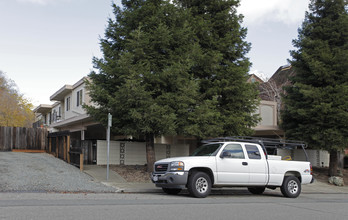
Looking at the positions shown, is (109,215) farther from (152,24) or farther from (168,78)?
(152,24)

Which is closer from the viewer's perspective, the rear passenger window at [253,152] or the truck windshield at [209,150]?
the truck windshield at [209,150]

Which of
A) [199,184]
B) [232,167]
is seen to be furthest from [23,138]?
[232,167]

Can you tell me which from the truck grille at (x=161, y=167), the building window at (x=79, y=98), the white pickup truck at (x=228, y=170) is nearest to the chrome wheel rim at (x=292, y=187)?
the white pickup truck at (x=228, y=170)

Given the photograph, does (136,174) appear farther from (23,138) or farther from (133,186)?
(23,138)

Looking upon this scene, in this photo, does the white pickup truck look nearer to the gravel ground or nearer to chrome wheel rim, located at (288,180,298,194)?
chrome wheel rim, located at (288,180,298,194)

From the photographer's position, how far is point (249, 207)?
29.7 ft

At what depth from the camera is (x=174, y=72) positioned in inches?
566

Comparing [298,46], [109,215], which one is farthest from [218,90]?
[109,215]

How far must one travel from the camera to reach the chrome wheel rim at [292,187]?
1245 cm

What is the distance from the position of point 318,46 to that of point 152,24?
9586mm

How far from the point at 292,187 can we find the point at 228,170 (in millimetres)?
2913

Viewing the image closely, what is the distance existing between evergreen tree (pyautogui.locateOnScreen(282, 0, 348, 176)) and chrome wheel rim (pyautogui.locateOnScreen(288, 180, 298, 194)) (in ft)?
20.8

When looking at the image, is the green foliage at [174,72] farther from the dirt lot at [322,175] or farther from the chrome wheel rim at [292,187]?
the dirt lot at [322,175]

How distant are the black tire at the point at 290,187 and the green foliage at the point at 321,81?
6.16 metres
